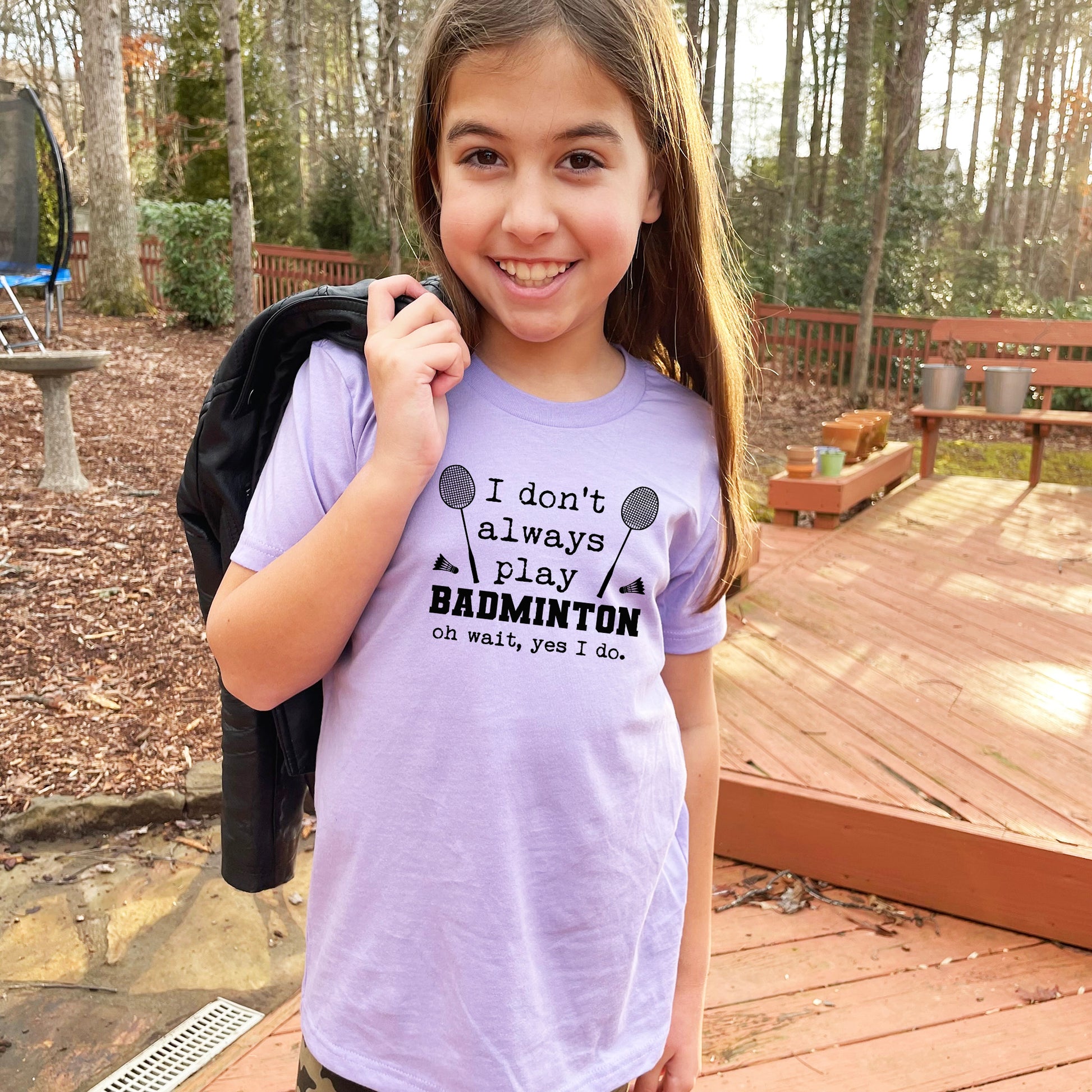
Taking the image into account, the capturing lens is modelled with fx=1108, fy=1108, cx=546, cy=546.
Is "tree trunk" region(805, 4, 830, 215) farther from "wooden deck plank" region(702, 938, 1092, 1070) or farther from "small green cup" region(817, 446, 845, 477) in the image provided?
"wooden deck plank" region(702, 938, 1092, 1070)

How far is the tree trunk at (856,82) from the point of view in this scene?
14.9 metres

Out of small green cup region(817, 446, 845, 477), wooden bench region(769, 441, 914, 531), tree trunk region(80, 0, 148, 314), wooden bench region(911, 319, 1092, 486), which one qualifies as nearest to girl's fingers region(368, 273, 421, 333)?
wooden bench region(769, 441, 914, 531)

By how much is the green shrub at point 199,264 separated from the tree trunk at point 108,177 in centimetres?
42

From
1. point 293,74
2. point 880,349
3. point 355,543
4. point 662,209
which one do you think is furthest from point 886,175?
point 293,74

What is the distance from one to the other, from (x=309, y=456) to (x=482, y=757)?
0.31 meters

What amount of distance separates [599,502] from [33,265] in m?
6.44

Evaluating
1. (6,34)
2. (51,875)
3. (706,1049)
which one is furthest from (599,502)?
(6,34)

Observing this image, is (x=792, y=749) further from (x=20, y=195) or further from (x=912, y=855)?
(x=20, y=195)

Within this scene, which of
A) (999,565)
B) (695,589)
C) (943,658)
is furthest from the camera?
(999,565)

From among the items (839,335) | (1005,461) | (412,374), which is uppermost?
(412,374)

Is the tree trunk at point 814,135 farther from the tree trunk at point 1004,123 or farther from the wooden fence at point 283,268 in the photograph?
the wooden fence at point 283,268

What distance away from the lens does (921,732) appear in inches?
121

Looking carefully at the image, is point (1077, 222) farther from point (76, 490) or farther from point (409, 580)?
point (409, 580)

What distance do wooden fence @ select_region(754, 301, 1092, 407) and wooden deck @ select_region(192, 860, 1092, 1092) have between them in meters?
7.07
